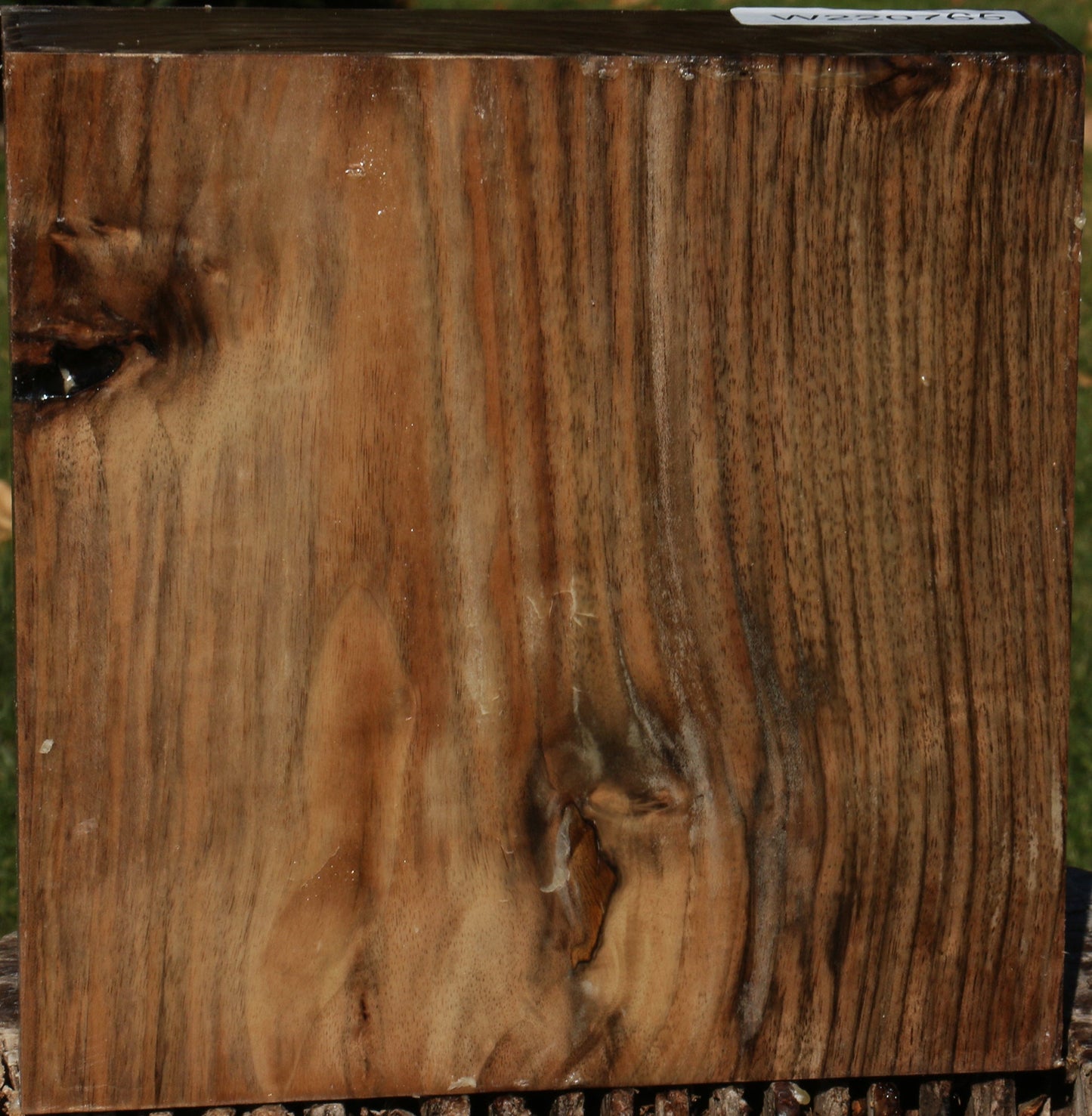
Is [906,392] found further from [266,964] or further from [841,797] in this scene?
[266,964]

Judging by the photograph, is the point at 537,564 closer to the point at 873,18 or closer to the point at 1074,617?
the point at 873,18

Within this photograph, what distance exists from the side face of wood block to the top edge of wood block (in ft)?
0.08

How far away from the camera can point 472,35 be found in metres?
1.18

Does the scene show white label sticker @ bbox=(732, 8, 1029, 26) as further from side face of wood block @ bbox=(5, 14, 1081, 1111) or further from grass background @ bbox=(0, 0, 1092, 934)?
grass background @ bbox=(0, 0, 1092, 934)

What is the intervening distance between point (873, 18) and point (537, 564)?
0.55 meters

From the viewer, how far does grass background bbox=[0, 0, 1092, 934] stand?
275 cm

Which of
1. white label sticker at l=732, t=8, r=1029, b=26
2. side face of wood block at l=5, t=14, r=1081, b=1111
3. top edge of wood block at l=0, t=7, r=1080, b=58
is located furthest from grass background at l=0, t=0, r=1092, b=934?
white label sticker at l=732, t=8, r=1029, b=26

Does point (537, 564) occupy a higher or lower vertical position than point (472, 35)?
lower

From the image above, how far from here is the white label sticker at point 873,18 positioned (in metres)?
1.24

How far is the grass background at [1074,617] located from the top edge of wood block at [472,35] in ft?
2.64

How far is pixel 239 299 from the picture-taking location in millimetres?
1104

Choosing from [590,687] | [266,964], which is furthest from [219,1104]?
[590,687]

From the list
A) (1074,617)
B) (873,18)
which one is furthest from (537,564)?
(1074,617)

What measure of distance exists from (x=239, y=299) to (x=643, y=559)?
36cm
